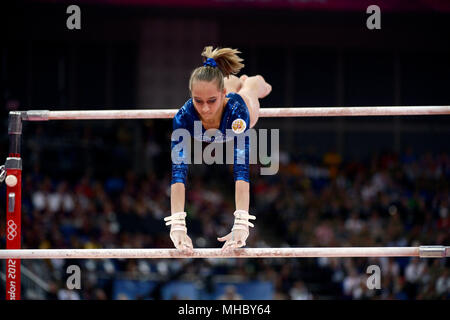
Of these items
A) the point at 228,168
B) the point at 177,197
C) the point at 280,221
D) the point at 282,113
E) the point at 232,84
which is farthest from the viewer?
the point at 228,168

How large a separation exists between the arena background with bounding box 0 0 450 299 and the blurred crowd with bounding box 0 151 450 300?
0.03 meters

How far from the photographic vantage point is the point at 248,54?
13.8 m

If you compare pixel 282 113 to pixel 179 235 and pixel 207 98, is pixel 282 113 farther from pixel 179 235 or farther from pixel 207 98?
pixel 179 235

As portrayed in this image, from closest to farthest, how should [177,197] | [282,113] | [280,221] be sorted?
[177,197]
[282,113]
[280,221]

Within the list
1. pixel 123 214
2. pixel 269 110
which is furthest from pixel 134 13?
pixel 269 110

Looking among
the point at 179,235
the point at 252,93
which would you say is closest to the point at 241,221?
the point at 179,235

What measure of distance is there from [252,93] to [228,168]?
797 cm

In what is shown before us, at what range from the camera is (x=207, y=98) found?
11.2 feet

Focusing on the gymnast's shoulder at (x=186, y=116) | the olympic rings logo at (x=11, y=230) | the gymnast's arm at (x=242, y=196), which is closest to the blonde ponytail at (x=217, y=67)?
the gymnast's shoulder at (x=186, y=116)

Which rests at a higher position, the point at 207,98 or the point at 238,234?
the point at 207,98

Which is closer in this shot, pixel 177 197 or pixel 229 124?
pixel 177 197

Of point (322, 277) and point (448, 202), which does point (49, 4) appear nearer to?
point (322, 277)

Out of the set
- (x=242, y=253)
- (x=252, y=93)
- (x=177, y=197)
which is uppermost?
(x=252, y=93)

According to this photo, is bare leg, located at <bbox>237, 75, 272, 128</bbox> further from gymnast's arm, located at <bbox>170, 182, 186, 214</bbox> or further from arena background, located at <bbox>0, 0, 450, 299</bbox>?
arena background, located at <bbox>0, 0, 450, 299</bbox>
